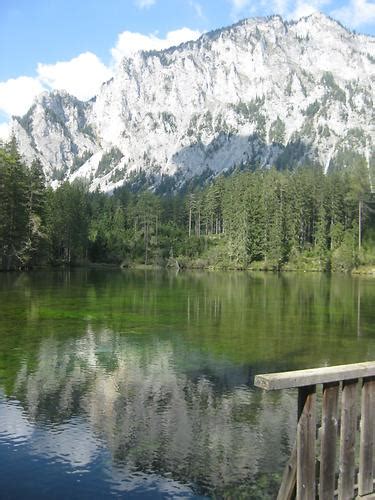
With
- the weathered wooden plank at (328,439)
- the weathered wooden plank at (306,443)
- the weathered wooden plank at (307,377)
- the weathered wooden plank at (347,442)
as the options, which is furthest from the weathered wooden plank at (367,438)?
the weathered wooden plank at (306,443)

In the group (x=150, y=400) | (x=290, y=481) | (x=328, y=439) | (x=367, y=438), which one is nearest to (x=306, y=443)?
(x=328, y=439)

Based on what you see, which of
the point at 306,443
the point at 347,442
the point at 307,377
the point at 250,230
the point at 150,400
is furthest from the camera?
the point at 250,230

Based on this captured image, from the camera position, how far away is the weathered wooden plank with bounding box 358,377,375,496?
6.80m

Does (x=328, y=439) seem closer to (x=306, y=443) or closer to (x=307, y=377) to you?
(x=306, y=443)

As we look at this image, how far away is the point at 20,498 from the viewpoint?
9500mm

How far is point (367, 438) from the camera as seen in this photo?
22.5 ft

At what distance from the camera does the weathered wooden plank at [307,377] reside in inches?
236

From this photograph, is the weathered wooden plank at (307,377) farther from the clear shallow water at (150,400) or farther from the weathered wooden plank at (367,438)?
the clear shallow water at (150,400)

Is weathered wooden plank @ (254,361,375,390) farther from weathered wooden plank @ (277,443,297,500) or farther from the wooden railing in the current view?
weathered wooden plank @ (277,443,297,500)

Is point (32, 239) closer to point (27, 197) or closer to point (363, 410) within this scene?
point (27, 197)

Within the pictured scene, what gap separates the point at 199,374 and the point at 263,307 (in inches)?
901

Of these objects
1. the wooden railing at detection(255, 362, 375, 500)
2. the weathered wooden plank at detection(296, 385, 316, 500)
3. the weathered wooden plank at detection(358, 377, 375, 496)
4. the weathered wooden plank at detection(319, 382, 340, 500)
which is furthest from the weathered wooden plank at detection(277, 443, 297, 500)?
the weathered wooden plank at detection(358, 377, 375, 496)

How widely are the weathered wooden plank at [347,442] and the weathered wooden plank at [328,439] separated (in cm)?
16

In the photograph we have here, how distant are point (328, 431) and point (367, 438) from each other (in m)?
0.80
